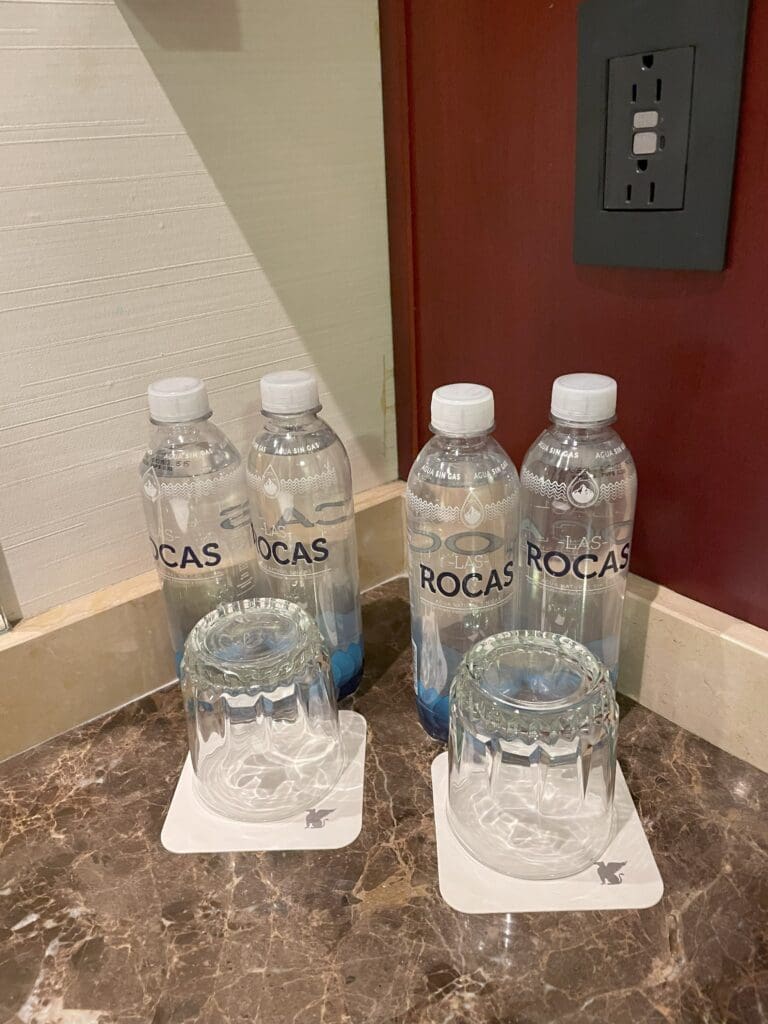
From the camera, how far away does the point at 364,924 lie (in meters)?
0.55

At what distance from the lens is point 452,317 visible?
0.82 meters

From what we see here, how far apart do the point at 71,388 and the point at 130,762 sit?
34 centimetres

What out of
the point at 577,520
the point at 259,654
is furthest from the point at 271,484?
the point at 577,520

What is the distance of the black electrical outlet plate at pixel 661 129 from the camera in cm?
54

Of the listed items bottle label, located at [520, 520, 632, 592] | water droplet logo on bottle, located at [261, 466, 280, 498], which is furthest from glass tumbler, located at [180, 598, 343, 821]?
bottle label, located at [520, 520, 632, 592]

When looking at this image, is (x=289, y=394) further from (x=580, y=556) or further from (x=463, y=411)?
(x=580, y=556)

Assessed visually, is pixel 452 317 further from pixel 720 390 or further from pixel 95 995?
pixel 95 995

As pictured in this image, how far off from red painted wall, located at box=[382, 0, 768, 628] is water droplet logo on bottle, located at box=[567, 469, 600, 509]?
0.07 m

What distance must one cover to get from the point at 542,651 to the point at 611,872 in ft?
0.54

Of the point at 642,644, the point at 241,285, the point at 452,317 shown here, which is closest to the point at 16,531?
the point at 241,285

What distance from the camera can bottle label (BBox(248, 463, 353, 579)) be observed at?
719 millimetres

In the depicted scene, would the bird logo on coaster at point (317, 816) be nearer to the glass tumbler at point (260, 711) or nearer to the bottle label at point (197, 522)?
the glass tumbler at point (260, 711)

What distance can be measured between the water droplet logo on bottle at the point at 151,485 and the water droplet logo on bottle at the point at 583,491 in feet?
1.22

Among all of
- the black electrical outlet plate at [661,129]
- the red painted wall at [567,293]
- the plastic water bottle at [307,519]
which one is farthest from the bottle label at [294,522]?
the black electrical outlet plate at [661,129]
